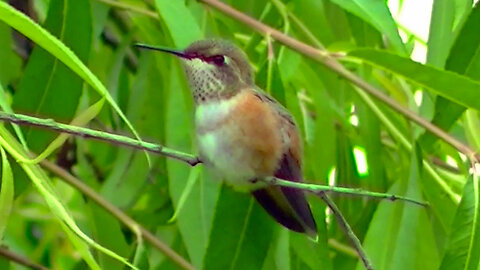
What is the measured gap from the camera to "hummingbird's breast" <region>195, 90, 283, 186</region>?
1.53 metres

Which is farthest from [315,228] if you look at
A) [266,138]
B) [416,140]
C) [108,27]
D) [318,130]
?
[108,27]

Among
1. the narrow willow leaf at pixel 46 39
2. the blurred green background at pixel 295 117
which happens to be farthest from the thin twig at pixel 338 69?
the narrow willow leaf at pixel 46 39

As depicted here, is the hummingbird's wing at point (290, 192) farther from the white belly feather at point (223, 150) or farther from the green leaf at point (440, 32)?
the green leaf at point (440, 32)

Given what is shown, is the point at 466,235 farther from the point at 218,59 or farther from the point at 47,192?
the point at 47,192

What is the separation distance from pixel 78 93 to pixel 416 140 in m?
0.53

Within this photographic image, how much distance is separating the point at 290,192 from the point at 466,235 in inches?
9.7

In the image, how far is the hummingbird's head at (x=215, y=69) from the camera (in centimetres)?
164

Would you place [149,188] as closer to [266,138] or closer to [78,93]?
[78,93]

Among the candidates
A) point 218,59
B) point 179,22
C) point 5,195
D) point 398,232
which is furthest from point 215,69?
point 5,195

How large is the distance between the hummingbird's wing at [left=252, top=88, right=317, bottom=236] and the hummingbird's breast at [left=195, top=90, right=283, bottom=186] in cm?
2

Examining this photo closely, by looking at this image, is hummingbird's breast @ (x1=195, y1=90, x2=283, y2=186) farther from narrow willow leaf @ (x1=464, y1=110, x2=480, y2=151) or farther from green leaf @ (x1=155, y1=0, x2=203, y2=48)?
narrow willow leaf @ (x1=464, y1=110, x2=480, y2=151)

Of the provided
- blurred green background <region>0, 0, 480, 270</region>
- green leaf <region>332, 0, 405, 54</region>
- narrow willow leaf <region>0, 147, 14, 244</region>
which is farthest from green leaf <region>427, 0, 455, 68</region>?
narrow willow leaf <region>0, 147, 14, 244</region>

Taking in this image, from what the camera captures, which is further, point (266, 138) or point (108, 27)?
point (108, 27)

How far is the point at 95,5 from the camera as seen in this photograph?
6.84 ft
